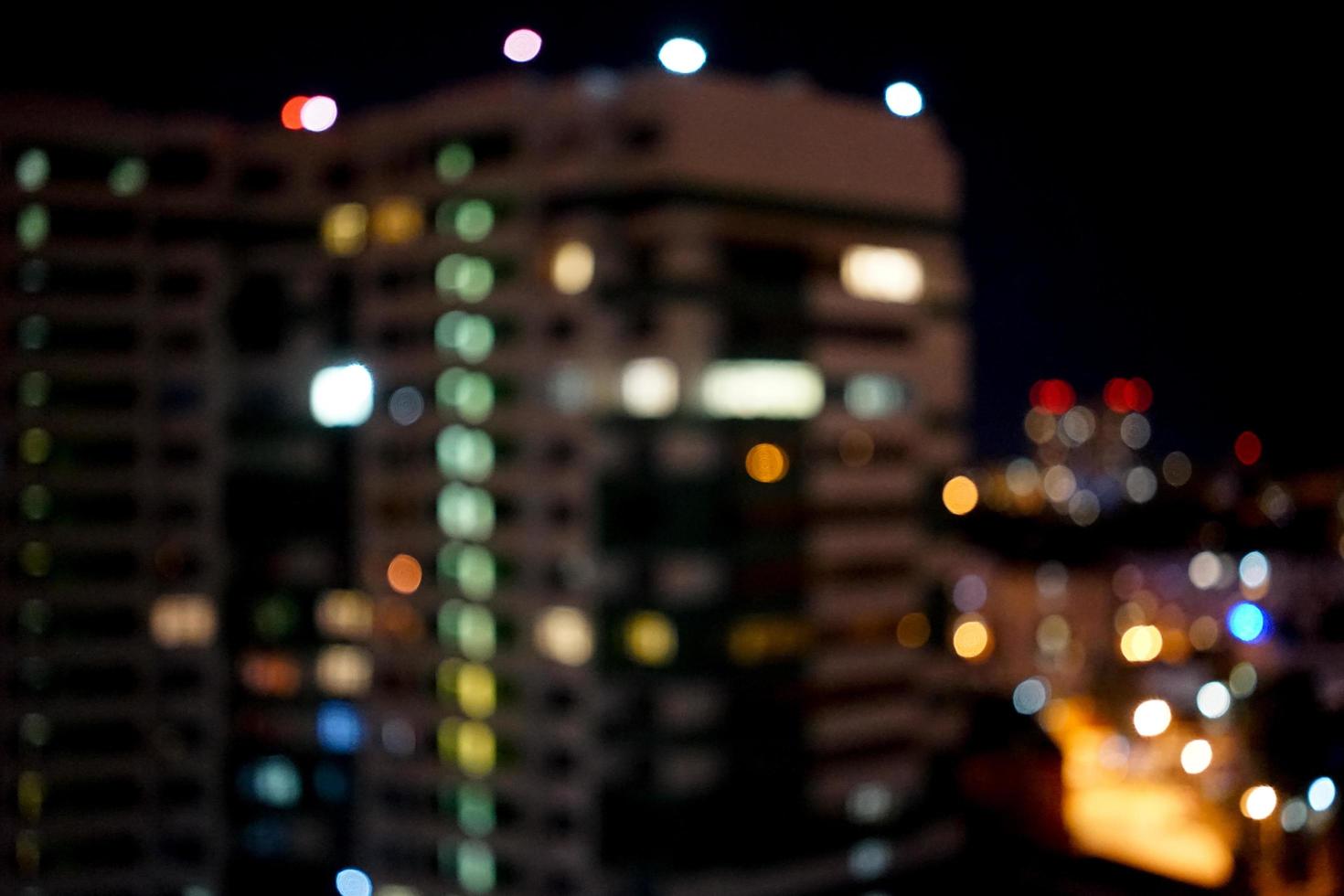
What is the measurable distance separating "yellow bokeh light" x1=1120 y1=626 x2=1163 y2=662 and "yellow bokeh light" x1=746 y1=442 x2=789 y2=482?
2212cm

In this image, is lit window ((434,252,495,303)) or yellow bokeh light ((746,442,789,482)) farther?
lit window ((434,252,495,303))

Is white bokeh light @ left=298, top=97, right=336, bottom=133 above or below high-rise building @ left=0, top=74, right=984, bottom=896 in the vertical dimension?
above

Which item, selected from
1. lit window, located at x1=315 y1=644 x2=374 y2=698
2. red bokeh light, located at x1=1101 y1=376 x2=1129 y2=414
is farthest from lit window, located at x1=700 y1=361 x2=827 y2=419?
red bokeh light, located at x1=1101 y1=376 x2=1129 y2=414

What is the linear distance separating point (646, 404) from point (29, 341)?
31.9ft

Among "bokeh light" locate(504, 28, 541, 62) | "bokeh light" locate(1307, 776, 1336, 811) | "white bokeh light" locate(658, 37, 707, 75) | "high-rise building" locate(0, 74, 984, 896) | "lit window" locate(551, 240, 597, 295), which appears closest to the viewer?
"bokeh light" locate(504, 28, 541, 62)

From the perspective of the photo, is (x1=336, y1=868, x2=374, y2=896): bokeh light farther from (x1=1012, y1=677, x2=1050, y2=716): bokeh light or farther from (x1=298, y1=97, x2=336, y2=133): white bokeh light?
(x1=1012, y1=677, x2=1050, y2=716): bokeh light

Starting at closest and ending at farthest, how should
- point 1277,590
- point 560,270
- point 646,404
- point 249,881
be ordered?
point 646,404
point 560,270
point 249,881
point 1277,590

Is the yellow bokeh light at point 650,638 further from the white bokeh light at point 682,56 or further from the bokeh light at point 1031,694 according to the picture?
the bokeh light at point 1031,694

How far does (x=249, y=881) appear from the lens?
17.2 m

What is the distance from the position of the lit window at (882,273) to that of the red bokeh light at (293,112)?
884 cm

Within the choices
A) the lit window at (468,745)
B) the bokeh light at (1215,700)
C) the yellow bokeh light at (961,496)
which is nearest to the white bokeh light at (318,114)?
the lit window at (468,745)

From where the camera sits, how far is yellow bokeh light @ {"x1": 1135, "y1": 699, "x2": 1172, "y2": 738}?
21.4 m

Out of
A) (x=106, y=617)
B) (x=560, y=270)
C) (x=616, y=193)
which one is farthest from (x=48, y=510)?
(x=616, y=193)

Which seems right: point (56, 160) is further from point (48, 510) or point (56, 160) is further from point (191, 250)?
point (48, 510)
